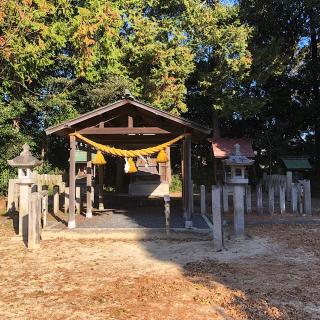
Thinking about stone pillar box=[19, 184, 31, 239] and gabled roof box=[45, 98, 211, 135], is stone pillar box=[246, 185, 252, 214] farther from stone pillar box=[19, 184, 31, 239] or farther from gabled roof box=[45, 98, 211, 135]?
stone pillar box=[19, 184, 31, 239]

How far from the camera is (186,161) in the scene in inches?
445

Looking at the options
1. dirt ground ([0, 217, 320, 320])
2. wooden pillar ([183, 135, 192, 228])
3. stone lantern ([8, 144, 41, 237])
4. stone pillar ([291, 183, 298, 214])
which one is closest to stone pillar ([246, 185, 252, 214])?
stone pillar ([291, 183, 298, 214])

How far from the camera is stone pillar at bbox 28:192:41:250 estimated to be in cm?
845

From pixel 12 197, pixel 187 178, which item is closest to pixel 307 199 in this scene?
pixel 187 178

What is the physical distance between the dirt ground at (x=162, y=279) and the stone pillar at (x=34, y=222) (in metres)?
0.21

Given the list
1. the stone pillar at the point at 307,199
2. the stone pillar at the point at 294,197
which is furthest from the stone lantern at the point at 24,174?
the stone pillar at the point at 307,199

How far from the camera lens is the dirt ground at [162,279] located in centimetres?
474

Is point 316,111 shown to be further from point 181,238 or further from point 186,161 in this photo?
point 181,238

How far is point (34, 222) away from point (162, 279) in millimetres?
3665

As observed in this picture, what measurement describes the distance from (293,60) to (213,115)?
22.3 ft

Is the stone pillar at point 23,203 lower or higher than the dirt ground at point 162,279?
higher

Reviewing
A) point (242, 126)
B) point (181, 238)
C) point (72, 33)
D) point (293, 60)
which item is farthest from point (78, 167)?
point (293, 60)

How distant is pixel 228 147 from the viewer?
20.7 m

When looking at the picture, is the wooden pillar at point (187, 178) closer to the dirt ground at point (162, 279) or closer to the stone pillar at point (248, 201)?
the dirt ground at point (162, 279)
